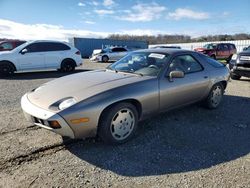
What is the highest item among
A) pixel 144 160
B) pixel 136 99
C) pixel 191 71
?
pixel 191 71

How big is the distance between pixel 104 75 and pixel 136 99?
2.93 feet

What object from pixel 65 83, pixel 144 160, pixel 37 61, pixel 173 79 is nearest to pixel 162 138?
pixel 144 160

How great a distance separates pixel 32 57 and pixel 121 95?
8753 mm

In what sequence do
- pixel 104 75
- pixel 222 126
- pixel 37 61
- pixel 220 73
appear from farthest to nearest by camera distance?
pixel 37 61 < pixel 220 73 < pixel 222 126 < pixel 104 75

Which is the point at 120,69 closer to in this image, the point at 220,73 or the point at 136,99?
the point at 136,99

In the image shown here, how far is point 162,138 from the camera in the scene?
12.9 ft

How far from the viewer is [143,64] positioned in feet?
14.8

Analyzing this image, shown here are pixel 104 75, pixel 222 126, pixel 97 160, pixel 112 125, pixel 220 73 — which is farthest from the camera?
pixel 220 73

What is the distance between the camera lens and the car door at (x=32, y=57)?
35.4 feet

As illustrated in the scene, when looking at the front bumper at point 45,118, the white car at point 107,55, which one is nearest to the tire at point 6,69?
the front bumper at point 45,118

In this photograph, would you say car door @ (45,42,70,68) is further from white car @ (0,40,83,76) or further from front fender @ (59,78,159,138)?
front fender @ (59,78,159,138)

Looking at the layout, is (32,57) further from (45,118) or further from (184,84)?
(45,118)

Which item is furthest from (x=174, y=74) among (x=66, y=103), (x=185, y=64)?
(x=66, y=103)

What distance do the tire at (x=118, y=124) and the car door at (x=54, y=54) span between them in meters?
8.83
